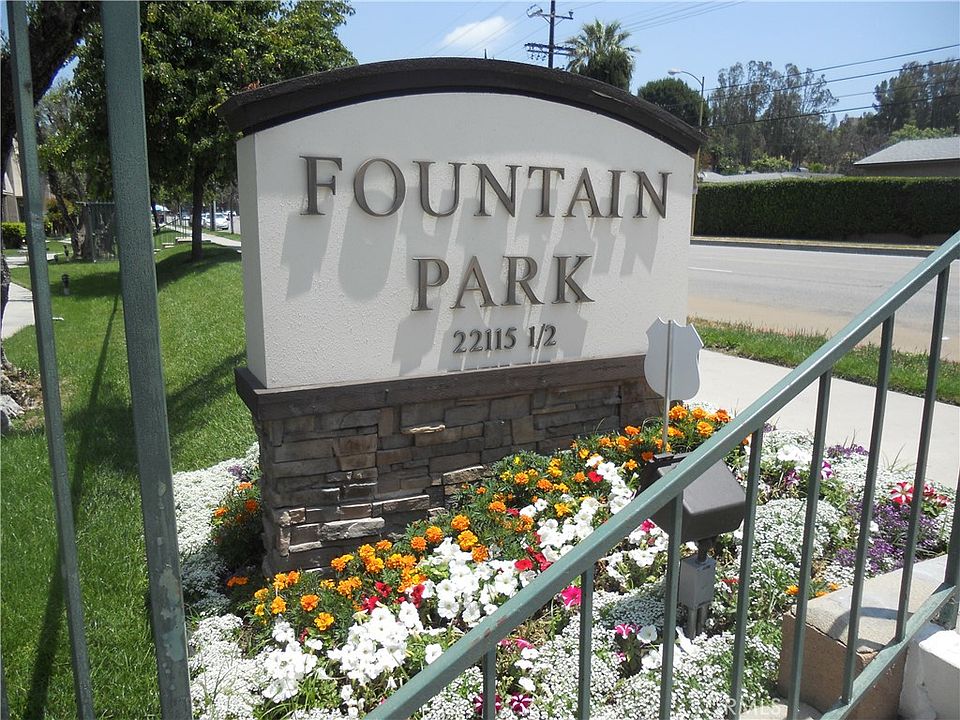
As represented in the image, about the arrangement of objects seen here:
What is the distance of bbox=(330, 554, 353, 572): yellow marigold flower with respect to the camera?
3.31 m

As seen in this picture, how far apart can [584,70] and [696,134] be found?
44257 millimetres

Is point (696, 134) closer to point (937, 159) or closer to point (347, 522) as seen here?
point (347, 522)

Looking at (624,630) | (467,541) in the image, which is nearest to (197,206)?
(467,541)

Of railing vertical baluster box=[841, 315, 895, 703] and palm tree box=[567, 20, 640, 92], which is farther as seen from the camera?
palm tree box=[567, 20, 640, 92]

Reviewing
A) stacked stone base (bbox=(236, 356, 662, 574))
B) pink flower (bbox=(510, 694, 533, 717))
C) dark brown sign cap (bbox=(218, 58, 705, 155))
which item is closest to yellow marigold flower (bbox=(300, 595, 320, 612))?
stacked stone base (bbox=(236, 356, 662, 574))

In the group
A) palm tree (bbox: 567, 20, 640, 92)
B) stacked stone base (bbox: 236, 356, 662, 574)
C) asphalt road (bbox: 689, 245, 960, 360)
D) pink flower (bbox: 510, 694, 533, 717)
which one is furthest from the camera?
palm tree (bbox: 567, 20, 640, 92)

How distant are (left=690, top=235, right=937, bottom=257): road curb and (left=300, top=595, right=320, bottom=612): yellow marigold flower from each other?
17.4 metres

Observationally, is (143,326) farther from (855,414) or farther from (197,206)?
(197,206)

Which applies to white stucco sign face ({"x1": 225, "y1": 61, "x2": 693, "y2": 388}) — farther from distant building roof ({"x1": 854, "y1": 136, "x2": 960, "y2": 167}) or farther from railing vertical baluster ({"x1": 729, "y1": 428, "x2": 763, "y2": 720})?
distant building roof ({"x1": 854, "y1": 136, "x2": 960, "y2": 167})

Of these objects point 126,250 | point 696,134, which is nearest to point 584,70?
point 696,134

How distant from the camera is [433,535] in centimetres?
345

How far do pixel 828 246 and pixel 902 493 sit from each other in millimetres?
21288

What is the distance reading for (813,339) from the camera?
7.78m

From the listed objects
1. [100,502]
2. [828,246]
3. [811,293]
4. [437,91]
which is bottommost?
[100,502]
